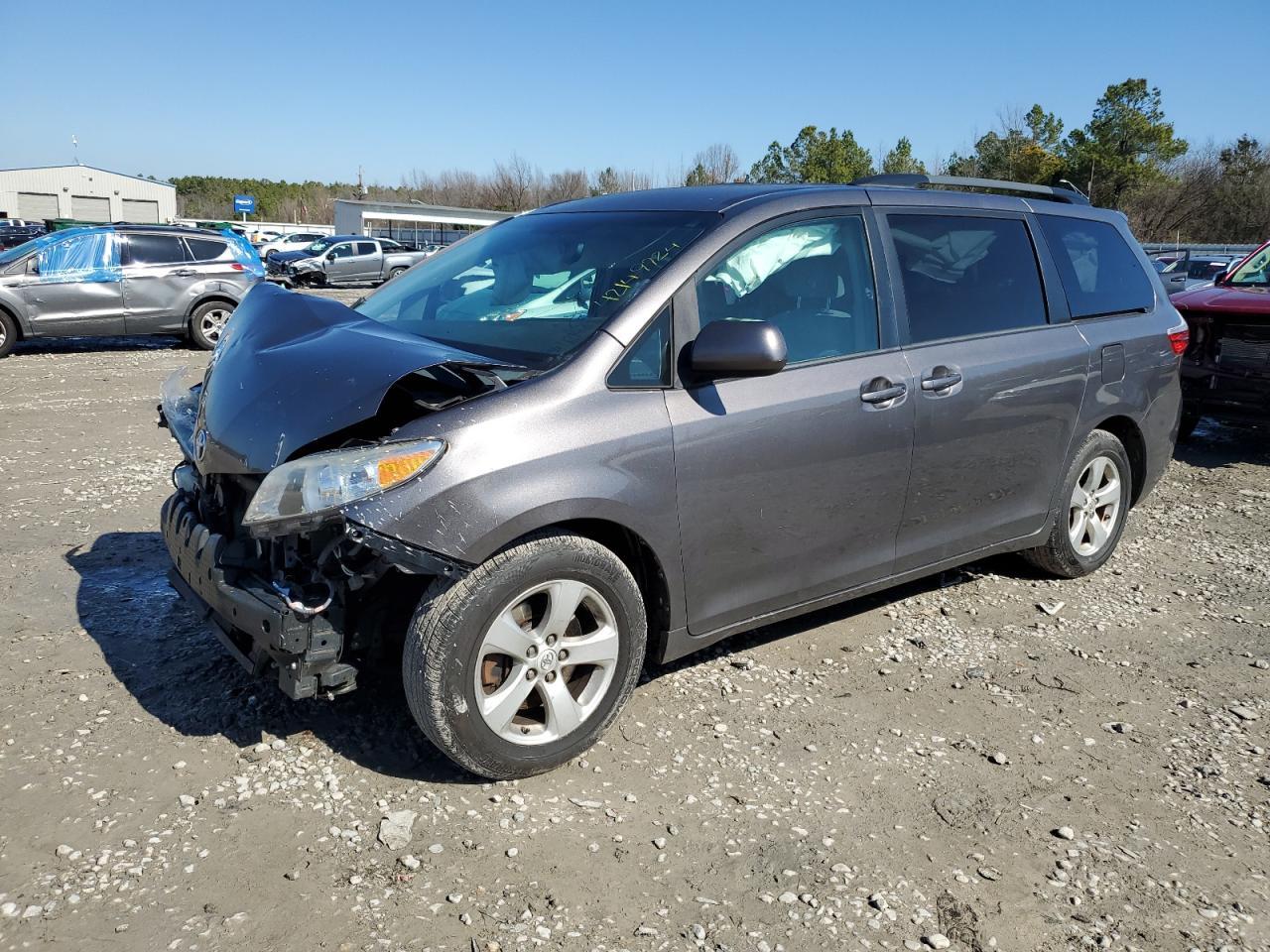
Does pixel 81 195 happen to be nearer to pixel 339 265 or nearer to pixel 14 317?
pixel 339 265

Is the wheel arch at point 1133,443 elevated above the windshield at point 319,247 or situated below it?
below

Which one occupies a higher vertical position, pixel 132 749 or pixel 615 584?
pixel 615 584

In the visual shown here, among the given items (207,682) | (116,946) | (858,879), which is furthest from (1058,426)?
(116,946)

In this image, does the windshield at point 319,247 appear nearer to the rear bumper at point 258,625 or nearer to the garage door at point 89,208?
the rear bumper at point 258,625

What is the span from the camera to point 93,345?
1468cm

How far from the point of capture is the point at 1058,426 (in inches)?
184

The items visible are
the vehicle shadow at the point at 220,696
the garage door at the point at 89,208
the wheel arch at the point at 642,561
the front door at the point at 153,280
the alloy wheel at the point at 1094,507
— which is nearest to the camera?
the wheel arch at the point at 642,561

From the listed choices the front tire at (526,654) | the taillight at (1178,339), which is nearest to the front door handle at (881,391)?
the front tire at (526,654)

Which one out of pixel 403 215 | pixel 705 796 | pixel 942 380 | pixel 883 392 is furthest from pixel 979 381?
pixel 403 215

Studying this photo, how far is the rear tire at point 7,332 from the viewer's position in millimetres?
12789

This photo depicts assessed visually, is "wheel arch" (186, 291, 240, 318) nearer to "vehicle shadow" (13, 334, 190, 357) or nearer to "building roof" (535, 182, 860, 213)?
"vehicle shadow" (13, 334, 190, 357)

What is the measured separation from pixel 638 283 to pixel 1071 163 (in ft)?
171

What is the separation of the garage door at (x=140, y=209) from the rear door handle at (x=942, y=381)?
101 m

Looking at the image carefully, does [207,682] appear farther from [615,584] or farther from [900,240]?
[900,240]
